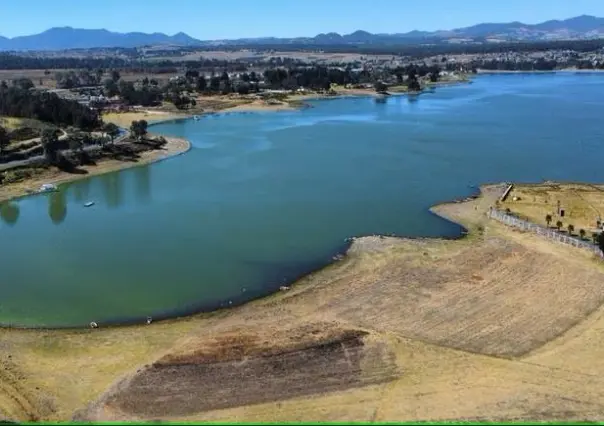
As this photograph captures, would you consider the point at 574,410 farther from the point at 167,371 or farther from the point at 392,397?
the point at 167,371

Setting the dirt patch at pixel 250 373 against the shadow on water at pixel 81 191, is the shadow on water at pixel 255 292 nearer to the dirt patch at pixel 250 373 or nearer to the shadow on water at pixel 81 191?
the dirt patch at pixel 250 373

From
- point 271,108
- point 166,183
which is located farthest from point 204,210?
point 271,108

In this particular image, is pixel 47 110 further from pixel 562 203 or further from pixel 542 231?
pixel 542 231

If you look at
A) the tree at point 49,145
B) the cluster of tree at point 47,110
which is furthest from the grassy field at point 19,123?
the tree at point 49,145

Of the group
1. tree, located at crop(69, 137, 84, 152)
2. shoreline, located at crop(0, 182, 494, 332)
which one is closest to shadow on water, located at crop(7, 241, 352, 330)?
shoreline, located at crop(0, 182, 494, 332)

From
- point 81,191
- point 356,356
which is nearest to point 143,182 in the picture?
point 81,191

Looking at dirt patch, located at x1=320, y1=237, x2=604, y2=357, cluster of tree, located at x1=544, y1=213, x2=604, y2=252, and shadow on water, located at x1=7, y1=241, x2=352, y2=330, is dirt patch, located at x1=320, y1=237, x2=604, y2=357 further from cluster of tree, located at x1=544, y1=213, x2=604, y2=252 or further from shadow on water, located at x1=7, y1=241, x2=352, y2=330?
shadow on water, located at x1=7, y1=241, x2=352, y2=330
